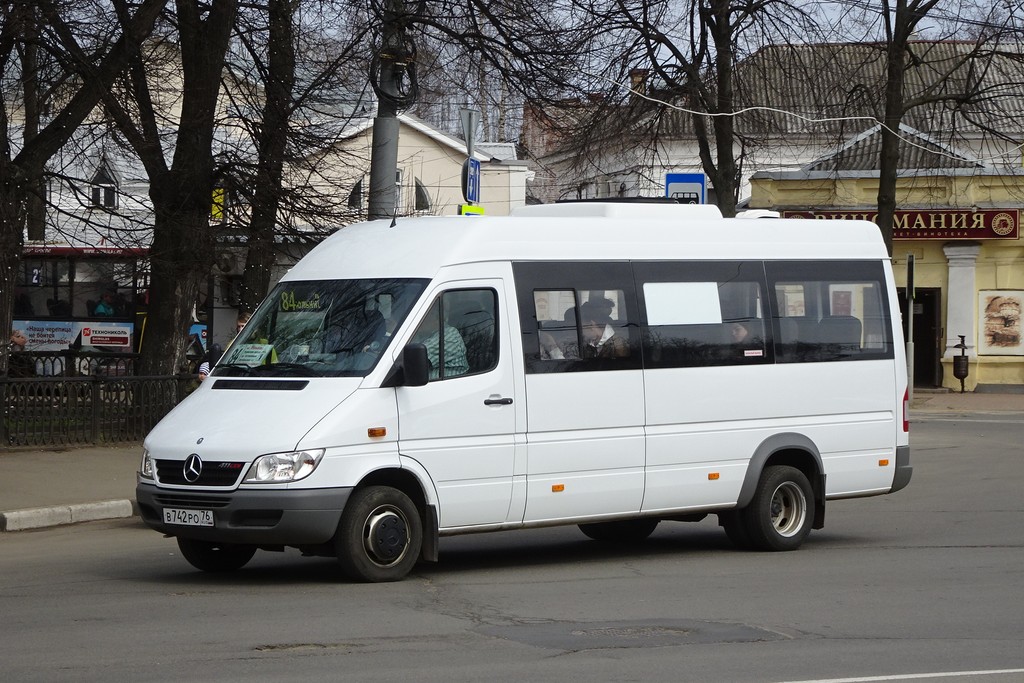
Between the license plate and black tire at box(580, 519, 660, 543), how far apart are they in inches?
156

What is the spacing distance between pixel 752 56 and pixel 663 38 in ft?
5.34

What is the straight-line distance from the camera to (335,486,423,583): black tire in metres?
9.27

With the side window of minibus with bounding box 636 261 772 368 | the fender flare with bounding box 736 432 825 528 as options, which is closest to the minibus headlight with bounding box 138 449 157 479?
the side window of minibus with bounding box 636 261 772 368

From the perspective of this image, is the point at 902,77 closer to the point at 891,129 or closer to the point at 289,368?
the point at 891,129

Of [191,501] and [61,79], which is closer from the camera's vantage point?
[191,501]

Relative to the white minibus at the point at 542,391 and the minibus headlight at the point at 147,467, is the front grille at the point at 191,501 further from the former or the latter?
the minibus headlight at the point at 147,467

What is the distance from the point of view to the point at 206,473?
918cm

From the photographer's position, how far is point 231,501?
9.04 metres

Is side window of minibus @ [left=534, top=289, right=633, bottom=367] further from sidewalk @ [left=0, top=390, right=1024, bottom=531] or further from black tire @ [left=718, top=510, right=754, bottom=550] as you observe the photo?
sidewalk @ [left=0, top=390, right=1024, bottom=531]

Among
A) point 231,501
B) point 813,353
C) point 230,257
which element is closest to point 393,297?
point 231,501

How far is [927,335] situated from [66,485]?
89.0 ft

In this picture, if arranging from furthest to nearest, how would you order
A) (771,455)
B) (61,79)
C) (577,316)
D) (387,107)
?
(61,79) → (387,107) → (771,455) → (577,316)

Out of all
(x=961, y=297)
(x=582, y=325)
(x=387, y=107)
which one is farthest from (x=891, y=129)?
(x=582, y=325)

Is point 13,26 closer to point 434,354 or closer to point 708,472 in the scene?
point 434,354
